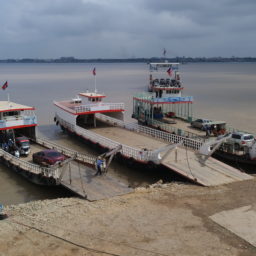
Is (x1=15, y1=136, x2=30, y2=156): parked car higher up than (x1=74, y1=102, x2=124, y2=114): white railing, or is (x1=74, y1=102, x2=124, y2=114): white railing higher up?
(x1=74, y1=102, x2=124, y2=114): white railing

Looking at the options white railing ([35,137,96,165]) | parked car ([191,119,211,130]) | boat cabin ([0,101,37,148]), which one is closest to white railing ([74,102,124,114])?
boat cabin ([0,101,37,148])

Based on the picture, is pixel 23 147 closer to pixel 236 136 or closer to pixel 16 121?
pixel 16 121

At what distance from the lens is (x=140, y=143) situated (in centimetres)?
2742

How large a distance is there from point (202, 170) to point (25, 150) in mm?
12999

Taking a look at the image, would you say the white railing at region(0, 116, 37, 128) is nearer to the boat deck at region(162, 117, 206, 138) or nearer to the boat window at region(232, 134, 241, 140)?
the boat deck at region(162, 117, 206, 138)

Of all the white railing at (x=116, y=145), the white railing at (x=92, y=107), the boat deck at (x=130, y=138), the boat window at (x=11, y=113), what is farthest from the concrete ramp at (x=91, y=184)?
the white railing at (x=92, y=107)

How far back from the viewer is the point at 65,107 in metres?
35.9

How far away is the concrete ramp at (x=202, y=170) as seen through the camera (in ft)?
66.4

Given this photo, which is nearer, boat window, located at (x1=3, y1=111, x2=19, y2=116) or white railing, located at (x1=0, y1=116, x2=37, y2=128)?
white railing, located at (x1=0, y1=116, x2=37, y2=128)

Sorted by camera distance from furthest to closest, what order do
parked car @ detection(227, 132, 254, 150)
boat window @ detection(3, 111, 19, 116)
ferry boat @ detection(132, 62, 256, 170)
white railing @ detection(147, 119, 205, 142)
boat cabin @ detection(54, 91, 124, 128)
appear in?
boat cabin @ detection(54, 91, 124, 128) → white railing @ detection(147, 119, 205, 142) → boat window @ detection(3, 111, 19, 116) → ferry boat @ detection(132, 62, 256, 170) → parked car @ detection(227, 132, 254, 150)

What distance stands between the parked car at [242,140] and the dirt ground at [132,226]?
659cm

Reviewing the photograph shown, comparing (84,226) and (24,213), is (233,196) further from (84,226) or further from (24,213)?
(24,213)

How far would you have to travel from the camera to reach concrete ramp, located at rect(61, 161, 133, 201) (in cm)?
1838

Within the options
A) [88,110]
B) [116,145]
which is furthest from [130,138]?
[88,110]
